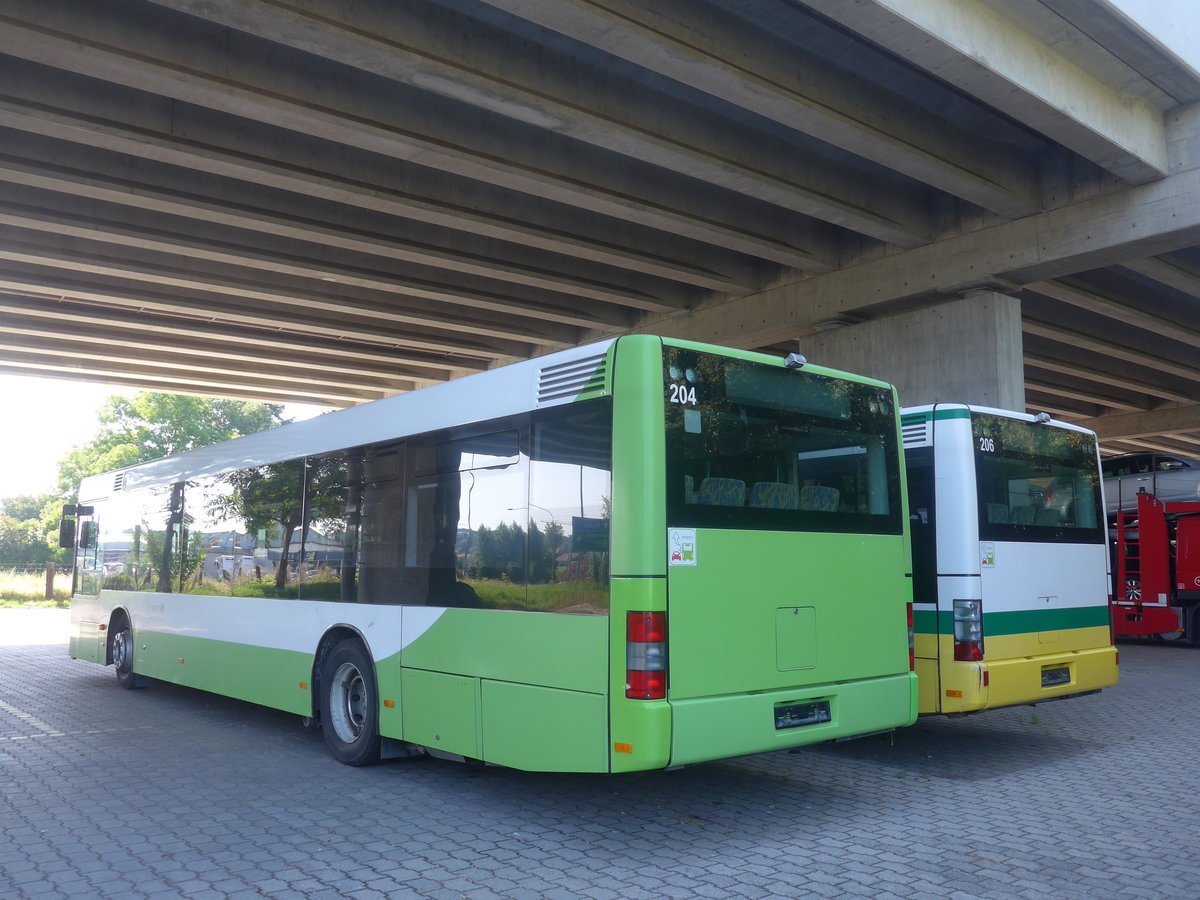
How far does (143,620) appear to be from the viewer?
12.0 m

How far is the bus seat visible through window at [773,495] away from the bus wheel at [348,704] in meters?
3.44

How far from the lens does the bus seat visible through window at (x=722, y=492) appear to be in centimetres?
593

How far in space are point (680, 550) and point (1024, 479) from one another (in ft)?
14.2

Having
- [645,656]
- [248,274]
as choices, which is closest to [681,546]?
[645,656]

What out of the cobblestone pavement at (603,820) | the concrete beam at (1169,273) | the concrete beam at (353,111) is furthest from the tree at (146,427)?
the cobblestone pavement at (603,820)

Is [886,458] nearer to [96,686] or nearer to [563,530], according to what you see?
[563,530]

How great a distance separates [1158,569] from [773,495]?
16446 mm

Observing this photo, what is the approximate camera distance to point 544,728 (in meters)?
5.94

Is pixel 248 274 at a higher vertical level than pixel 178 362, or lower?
higher

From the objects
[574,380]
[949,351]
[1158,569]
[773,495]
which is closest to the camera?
[574,380]

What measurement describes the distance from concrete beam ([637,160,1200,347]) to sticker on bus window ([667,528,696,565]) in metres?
9.78

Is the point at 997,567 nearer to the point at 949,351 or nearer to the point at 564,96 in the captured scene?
Result: the point at 564,96

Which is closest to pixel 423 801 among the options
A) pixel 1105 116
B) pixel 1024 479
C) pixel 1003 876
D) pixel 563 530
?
pixel 563 530

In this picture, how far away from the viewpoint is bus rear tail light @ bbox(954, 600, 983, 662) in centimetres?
784
